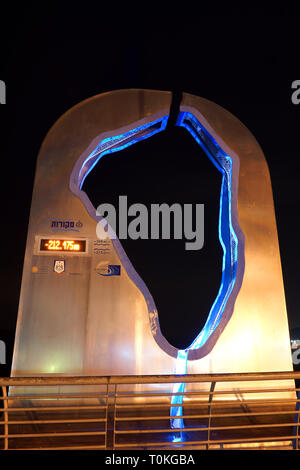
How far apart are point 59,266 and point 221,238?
292 centimetres

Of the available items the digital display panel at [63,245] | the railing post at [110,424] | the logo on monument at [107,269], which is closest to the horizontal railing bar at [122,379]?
the railing post at [110,424]

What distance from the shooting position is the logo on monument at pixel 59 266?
5.45 meters

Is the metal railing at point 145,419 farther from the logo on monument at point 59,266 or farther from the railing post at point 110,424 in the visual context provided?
the logo on monument at point 59,266

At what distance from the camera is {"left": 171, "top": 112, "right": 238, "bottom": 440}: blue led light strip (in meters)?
5.75

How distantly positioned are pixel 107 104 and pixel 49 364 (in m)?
4.43

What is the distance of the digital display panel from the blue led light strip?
2259 mm

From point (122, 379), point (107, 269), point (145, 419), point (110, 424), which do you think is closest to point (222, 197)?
point (107, 269)

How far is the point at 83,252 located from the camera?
18.2 ft

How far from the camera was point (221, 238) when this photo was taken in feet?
21.1

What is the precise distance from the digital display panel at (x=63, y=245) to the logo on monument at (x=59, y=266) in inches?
7.6

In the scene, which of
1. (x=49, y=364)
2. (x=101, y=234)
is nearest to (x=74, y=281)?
(x=101, y=234)

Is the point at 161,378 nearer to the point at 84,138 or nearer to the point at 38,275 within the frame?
the point at 38,275
